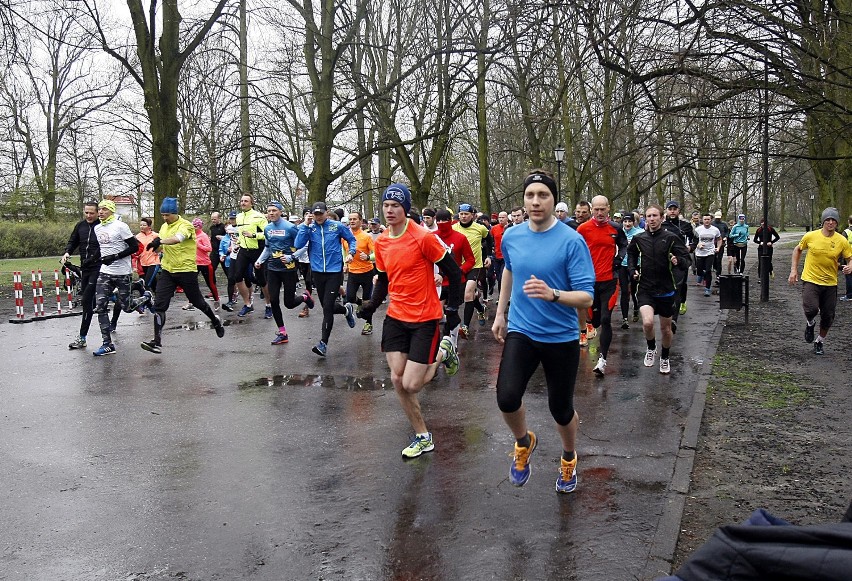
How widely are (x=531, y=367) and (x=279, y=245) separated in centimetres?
719

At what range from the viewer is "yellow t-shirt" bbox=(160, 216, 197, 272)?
10.7 meters

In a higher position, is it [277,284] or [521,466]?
[277,284]

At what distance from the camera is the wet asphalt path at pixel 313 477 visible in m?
4.06

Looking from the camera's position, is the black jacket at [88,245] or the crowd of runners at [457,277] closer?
the crowd of runners at [457,277]

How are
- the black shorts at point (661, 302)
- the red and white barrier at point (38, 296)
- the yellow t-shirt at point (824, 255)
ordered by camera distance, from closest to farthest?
the black shorts at point (661, 302) → the yellow t-shirt at point (824, 255) → the red and white barrier at point (38, 296)

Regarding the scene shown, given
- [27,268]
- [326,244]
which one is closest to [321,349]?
[326,244]

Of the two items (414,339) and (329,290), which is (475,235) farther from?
(414,339)

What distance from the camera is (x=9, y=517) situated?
15.4 ft

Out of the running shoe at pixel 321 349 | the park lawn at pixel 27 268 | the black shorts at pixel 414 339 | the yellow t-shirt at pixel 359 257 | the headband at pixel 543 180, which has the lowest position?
the running shoe at pixel 321 349

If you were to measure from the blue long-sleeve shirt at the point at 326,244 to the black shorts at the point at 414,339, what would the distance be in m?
4.96

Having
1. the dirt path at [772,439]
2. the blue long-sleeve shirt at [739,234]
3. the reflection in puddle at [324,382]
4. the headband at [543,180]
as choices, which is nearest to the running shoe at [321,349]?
the reflection in puddle at [324,382]

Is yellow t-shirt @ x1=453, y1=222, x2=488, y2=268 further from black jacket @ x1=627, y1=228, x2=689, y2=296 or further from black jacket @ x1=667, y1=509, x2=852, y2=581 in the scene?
black jacket @ x1=667, y1=509, x2=852, y2=581

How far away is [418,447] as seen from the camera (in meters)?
5.85

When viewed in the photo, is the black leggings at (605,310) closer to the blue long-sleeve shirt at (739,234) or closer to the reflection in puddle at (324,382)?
the reflection in puddle at (324,382)
